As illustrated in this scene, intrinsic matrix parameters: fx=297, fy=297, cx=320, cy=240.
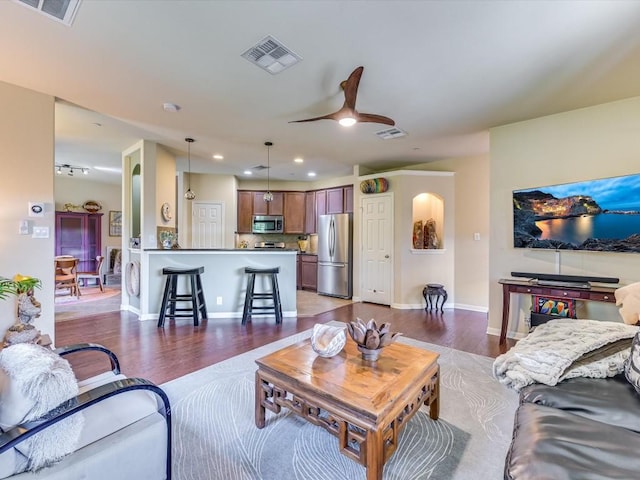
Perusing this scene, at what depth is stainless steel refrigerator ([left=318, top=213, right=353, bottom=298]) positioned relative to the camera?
6.18 metres

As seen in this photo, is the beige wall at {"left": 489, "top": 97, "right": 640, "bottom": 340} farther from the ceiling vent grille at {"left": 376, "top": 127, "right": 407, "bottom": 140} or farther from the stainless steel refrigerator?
the stainless steel refrigerator

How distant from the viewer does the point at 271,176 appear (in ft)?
23.6

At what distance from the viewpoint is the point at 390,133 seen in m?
4.09

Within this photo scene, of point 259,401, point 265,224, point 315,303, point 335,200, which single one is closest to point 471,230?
point 335,200

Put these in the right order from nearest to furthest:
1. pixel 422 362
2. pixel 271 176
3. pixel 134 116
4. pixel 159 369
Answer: pixel 422 362
pixel 159 369
pixel 134 116
pixel 271 176

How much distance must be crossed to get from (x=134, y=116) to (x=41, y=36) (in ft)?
4.80

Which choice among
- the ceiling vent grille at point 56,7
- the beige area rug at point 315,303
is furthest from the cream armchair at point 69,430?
the beige area rug at point 315,303

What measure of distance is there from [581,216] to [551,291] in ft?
2.87

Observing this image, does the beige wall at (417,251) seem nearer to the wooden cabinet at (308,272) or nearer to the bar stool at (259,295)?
the wooden cabinet at (308,272)

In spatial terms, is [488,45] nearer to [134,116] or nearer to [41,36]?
[41,36]

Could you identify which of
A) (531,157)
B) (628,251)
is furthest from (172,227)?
(628,251)

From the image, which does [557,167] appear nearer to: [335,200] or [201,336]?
[335,200]

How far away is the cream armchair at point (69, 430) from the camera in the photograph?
3.42 feet

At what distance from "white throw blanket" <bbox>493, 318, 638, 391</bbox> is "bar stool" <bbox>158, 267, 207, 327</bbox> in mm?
3722
